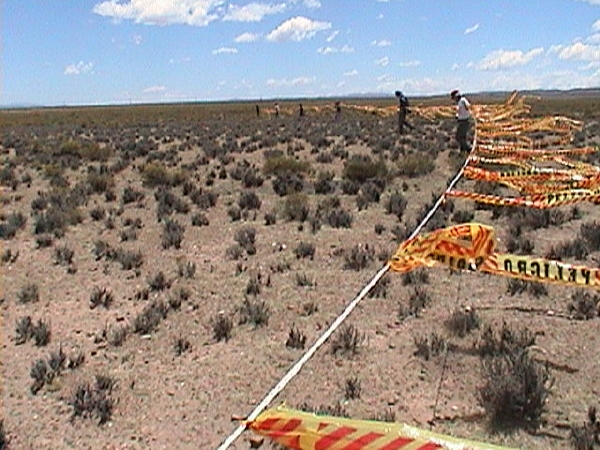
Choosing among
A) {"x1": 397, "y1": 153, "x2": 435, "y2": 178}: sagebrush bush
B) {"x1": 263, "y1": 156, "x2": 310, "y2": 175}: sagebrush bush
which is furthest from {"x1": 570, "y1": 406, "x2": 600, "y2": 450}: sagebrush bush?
{"x1": 263, "y1": 156, "x2": 310, "y2": 175}: sagebrush bush

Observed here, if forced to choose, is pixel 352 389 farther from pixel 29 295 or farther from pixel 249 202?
pixel 249 202

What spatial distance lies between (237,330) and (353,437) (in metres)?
4.65

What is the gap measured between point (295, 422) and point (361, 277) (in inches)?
240

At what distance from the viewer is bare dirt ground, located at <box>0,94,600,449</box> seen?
5191mm

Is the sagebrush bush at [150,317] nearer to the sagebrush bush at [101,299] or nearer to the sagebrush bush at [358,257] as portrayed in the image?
the sagebrush bush at [101,299]

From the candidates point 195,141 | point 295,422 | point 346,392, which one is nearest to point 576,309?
point 346,392

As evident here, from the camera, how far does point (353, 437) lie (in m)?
2.50

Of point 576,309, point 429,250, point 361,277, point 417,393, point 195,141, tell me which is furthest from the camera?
point 195,141

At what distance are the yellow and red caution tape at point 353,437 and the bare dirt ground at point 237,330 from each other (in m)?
2.34

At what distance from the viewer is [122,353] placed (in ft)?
21.6

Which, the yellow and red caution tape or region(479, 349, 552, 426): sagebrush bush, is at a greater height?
the yellow and red caution tape

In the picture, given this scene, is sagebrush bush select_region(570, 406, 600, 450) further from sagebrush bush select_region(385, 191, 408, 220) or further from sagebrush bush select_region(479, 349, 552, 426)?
sagebrush bush select_region(385, 191, 408, 220)

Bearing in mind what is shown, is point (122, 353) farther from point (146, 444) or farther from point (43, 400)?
point (146, 444)

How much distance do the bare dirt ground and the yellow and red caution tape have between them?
234 cm
